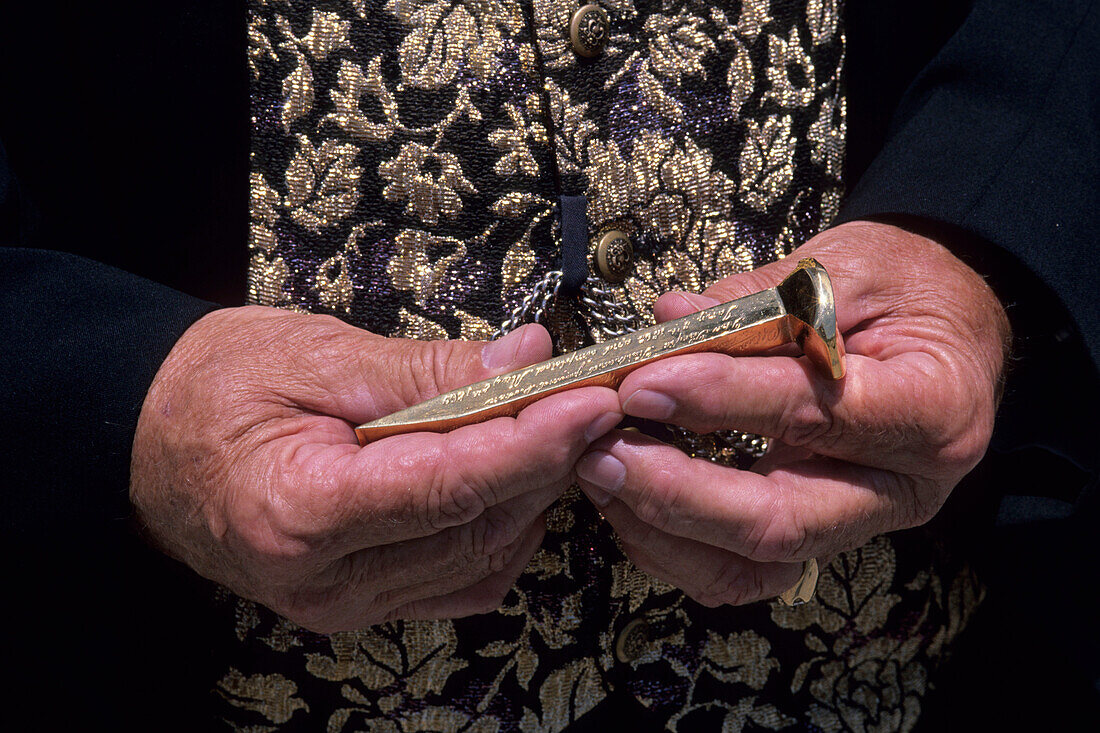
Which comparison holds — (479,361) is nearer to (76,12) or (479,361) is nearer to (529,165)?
(529,165)

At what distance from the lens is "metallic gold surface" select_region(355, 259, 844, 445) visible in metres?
0.49

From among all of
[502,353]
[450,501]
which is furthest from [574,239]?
[450,501]

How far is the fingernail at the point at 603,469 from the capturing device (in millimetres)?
537

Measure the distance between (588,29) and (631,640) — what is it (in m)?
0.57

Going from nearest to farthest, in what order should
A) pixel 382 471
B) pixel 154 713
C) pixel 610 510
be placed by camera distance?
pixel 382 471 → pixel 610 510 → pixel 154 713

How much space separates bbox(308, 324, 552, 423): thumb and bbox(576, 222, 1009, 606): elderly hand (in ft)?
0.29

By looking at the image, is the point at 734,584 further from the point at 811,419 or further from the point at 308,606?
the point at 308,606

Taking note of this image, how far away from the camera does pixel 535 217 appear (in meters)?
0.67

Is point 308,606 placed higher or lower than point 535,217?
lower

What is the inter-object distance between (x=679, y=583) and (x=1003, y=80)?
0.61m

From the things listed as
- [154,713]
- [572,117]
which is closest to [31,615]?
[154,713]

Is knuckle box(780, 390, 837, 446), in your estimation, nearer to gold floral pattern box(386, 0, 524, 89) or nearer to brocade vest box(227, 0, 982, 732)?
brocade vest box(227, 0, 982, 732)

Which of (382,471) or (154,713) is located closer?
(382,471)

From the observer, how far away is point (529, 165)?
2.18ft
